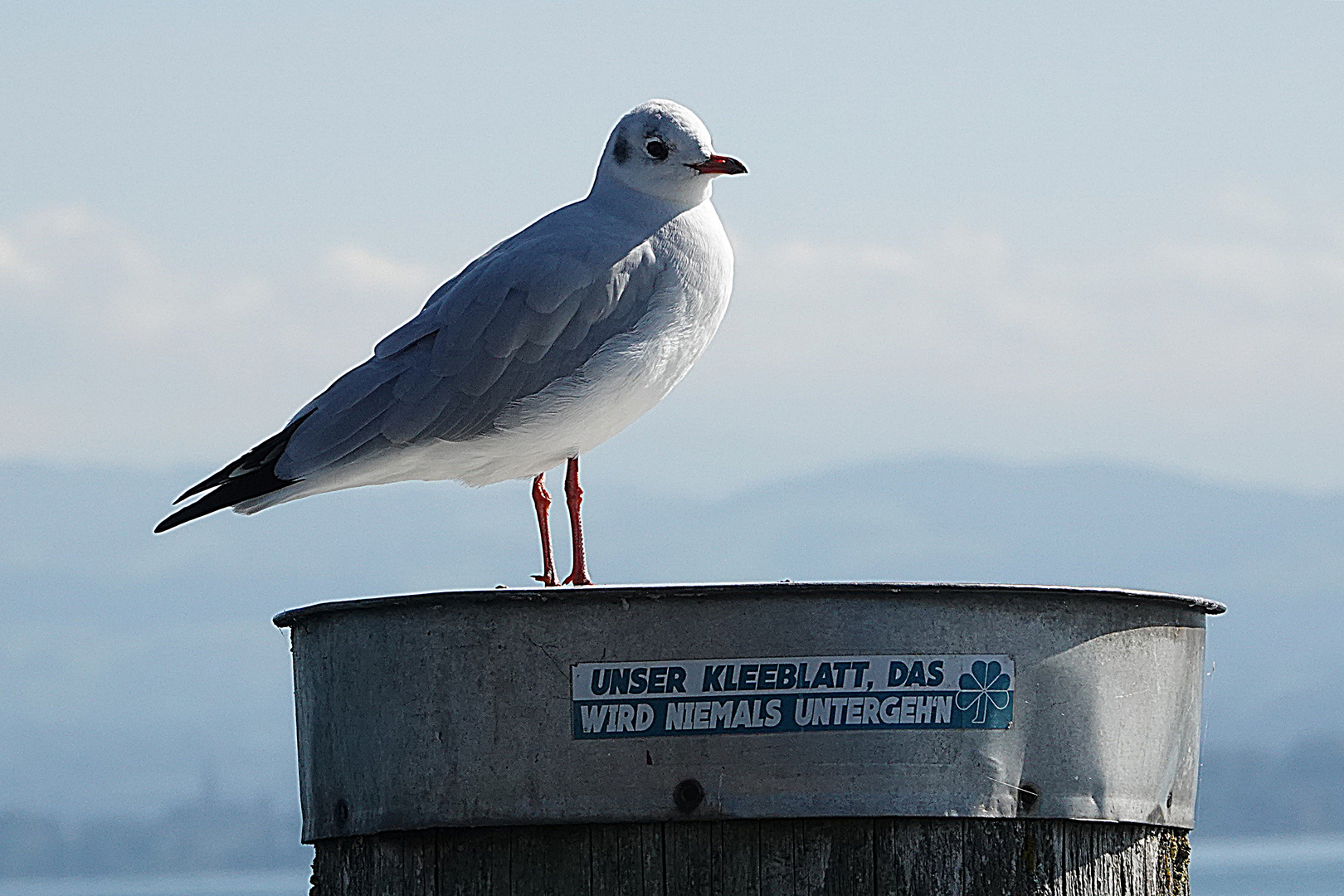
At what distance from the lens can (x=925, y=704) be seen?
460 centimetres

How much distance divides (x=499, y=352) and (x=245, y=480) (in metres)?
1.03

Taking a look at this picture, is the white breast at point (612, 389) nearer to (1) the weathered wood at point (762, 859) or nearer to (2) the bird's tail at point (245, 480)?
(2) the bird's tail at point (245, 480)

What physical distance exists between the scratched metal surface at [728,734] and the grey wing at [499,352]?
2.84m

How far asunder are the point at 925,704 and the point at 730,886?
0.58 meters

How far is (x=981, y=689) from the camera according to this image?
A: 15.2ft

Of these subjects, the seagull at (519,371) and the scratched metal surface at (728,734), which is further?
the seagull at (519,371)

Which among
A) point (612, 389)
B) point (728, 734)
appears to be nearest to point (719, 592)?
point (728, 734)

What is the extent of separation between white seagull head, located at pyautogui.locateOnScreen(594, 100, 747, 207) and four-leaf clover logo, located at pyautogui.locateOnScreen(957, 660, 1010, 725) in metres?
3.80

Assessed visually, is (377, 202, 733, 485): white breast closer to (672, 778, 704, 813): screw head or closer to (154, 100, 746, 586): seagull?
(154, 100, 746, 586): seagull

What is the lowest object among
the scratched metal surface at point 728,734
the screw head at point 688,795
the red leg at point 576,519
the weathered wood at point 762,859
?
the weathered wood at point 762,859

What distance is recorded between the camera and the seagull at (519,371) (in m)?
7.70

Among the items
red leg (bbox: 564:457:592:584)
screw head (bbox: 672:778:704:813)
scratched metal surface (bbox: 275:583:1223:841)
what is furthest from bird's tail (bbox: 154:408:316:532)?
screw head (bbox: 672:778:704:813)

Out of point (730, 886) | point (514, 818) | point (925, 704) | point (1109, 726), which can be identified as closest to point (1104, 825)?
point (1109, 726)

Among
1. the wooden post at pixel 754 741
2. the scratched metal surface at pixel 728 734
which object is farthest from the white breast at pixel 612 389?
the wooden post at pixel 754 741
